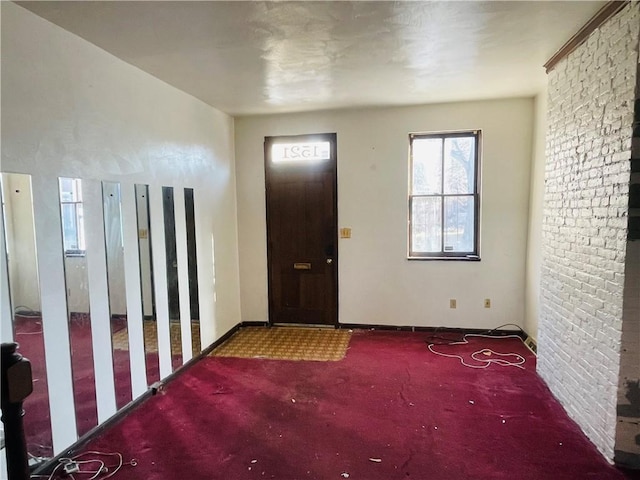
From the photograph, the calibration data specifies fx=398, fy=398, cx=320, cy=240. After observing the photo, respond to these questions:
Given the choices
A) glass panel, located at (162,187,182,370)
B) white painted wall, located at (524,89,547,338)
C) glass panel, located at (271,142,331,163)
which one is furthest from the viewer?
glass panel, located at (271,142,331,163)

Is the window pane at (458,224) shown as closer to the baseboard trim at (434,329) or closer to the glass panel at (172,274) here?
the baseboard trim at (434,329)

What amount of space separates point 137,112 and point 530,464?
3.57 m

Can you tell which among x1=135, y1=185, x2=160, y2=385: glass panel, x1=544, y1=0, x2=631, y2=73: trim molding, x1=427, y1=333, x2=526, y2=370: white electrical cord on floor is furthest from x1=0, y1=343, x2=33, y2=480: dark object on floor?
x1=427, y1=333, x2=526, y2=370: white electrical cord on floor

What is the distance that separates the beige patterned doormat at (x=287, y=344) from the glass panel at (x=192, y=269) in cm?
36

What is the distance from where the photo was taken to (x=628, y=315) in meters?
2.14

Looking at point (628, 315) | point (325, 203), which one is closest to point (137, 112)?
point (325, 203)

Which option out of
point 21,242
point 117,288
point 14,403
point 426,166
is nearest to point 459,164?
point 426,166

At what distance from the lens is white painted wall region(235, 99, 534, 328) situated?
4332mm

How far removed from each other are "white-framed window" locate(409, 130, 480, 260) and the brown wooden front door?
3.17 ft

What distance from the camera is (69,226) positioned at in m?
2.45

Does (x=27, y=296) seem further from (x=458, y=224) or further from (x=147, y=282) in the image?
(x=458, y=224)

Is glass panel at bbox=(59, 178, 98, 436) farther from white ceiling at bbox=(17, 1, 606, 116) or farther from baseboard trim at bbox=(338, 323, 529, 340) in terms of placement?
baseboard trim at bbox=(338, 323, 529, 340)

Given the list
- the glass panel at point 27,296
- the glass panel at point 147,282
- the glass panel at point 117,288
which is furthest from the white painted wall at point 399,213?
the glass panel at point 27,296

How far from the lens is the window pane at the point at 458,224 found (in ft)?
14.8
